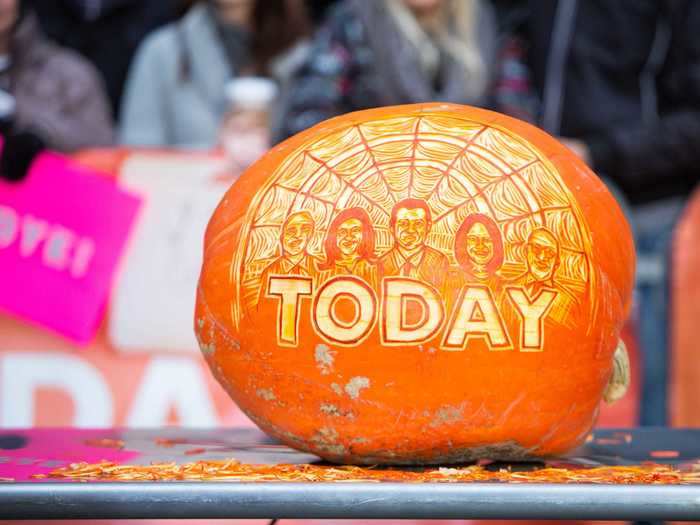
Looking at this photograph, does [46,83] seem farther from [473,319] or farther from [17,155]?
[473,319]

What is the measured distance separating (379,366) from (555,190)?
0.41 metres

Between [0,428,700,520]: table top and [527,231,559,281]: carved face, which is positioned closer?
[0,428,700,520]: table top

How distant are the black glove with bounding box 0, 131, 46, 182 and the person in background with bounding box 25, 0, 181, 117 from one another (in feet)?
3.56

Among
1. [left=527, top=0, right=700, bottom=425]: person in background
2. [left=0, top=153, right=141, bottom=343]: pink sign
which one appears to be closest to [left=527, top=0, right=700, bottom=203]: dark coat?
[left=527, top=0, right=700, bottom=425]: person in background

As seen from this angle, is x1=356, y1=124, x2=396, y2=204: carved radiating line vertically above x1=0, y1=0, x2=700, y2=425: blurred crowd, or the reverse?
x1=0, y1=0, x2=700, y2=425: blurred crowd

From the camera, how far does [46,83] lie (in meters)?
3.68

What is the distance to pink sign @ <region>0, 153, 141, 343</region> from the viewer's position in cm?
323

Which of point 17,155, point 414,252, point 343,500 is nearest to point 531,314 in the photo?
point 414,252


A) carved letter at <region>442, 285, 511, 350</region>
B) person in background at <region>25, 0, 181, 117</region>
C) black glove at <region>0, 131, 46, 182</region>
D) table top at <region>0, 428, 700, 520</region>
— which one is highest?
person in background at <region>25, 0, 181, 117</region>

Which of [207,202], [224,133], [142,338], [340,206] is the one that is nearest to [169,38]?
[224,133]

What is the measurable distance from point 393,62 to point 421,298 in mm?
1861

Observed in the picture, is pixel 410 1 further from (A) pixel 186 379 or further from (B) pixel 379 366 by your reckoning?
(B) pixel 379 366

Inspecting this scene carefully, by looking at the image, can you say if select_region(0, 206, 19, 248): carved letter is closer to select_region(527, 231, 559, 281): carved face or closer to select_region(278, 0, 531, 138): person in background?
select_region(278, 0, 531, 138): person in background

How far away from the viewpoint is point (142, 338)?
3.25m
